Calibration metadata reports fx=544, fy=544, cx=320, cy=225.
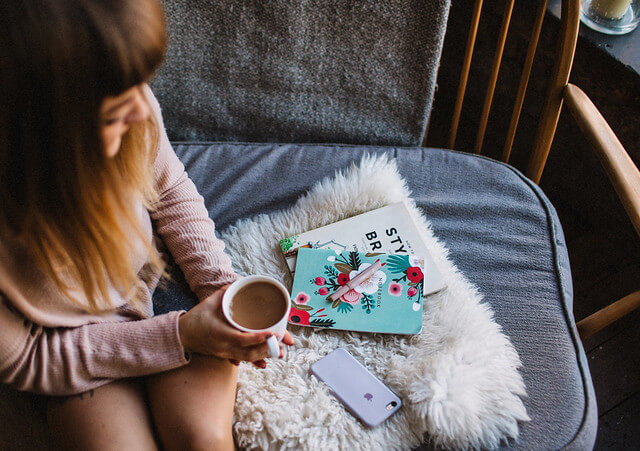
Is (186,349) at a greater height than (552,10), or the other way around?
(552,10)

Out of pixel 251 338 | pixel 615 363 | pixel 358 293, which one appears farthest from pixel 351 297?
pixel 615 363

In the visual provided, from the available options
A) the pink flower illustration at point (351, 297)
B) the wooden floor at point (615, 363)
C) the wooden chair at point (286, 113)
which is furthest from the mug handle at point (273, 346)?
the wooden floor at point (615, 363)

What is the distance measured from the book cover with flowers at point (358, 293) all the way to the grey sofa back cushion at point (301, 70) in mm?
349

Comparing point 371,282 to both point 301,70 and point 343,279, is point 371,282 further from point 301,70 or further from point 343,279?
point 301,70

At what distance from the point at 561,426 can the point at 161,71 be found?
3.03 feet

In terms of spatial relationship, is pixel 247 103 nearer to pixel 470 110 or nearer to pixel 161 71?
pixel 161 71

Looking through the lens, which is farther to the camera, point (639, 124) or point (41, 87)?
point (639, 124)

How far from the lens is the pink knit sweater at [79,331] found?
631 millimetres

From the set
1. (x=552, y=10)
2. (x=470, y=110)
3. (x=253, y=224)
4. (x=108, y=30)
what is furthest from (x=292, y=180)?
(x=470, y=110)

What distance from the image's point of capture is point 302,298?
2.81 feet

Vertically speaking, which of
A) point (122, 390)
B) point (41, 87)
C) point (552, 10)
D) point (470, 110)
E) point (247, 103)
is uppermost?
point (41, 87)

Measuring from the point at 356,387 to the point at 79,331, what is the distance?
378 mm

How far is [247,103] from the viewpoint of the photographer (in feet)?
3.63

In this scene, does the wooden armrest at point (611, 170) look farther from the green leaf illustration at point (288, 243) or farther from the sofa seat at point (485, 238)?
the green leaf illustration at point (288, 243)
